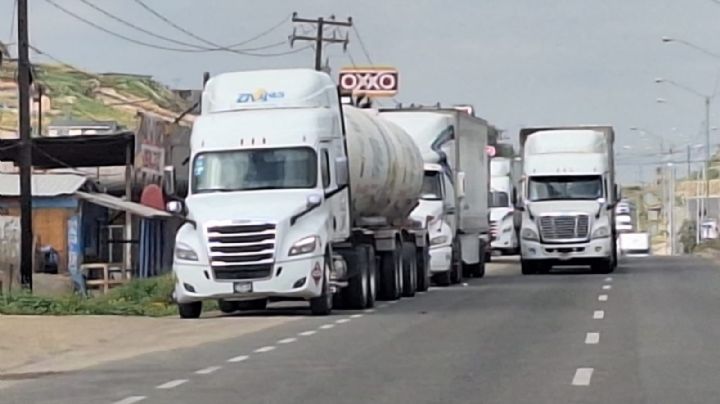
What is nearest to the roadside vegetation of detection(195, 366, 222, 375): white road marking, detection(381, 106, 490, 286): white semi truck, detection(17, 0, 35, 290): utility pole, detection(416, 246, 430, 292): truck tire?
detection(17, 0, 35, 290): utility pole

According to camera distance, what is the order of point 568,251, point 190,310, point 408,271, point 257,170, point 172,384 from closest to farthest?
point 172,384 < point 257,170 < point 190,310 < point 408,271 < point 568,251

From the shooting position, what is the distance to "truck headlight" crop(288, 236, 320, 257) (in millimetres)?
26469

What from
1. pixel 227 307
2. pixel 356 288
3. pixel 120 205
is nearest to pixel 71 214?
pixel 120 205

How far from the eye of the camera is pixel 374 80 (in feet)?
301

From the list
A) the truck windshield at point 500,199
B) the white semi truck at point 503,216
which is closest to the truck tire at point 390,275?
the truck windshield at point 500,199

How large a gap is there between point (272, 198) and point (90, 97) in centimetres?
4908

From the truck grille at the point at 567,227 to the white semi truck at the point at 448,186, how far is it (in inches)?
79.0

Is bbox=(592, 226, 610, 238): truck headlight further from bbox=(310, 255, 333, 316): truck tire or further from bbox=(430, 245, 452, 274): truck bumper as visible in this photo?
bbox=(310, 255, 333, 316): truck tire

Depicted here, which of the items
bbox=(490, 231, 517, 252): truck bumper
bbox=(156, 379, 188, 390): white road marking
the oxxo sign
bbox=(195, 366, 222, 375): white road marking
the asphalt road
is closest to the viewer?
the asphalt road

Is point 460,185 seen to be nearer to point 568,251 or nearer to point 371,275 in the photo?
point 568,251

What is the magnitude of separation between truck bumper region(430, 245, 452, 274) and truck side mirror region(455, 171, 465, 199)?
1.84 meters

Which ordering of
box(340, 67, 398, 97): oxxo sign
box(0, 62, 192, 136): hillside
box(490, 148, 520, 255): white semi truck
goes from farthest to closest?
box(340, 67, 398, 97): oxxo sign, box(0, 62, 192, 136): hillside, box(490, 148, 520, 255): white semi truck

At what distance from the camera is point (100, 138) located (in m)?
41.1

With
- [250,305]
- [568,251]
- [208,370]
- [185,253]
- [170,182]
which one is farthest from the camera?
[568,251]
